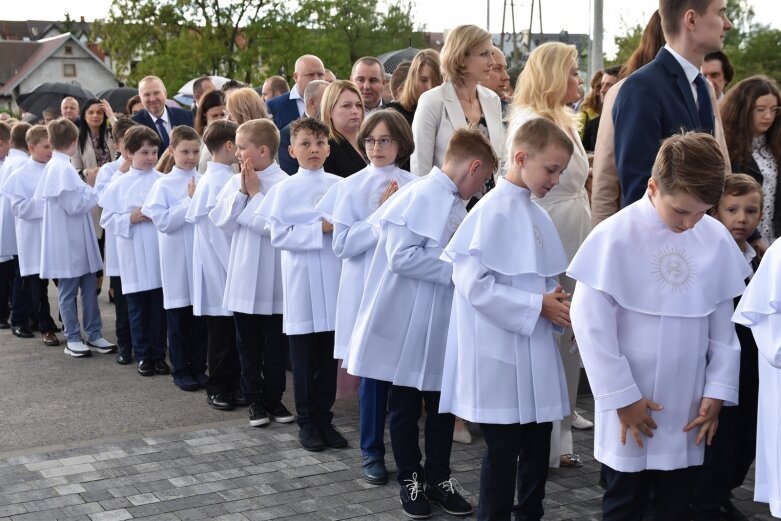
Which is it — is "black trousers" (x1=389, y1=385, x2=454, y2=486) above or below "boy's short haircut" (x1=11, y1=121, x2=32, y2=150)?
below

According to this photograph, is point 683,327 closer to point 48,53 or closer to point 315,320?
point 315,320

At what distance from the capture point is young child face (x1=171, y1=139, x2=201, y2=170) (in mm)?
8025

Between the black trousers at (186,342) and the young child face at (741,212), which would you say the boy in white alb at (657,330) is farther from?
the black trousers at (186,342)

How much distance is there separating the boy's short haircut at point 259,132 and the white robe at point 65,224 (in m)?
Result: 3.07

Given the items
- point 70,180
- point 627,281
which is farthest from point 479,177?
point 70,180

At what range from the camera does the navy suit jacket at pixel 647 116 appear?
15.7ft

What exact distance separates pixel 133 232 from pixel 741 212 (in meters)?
5.03

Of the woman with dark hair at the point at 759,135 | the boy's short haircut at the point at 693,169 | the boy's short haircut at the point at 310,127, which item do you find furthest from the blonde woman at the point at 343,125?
the boy's short haircut at the point at 693,169

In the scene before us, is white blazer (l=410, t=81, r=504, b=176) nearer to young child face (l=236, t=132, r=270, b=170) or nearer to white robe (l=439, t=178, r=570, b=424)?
young child face (l=236, t=132, r=270, b=170)

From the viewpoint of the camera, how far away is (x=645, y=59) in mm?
5352

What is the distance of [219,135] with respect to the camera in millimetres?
7379

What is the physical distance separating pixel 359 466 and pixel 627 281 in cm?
252

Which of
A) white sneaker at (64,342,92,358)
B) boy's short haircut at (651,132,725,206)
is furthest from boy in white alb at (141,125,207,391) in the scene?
boy's short haircut at (651,132,725,206)

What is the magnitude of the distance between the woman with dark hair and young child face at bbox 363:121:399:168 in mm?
1936
